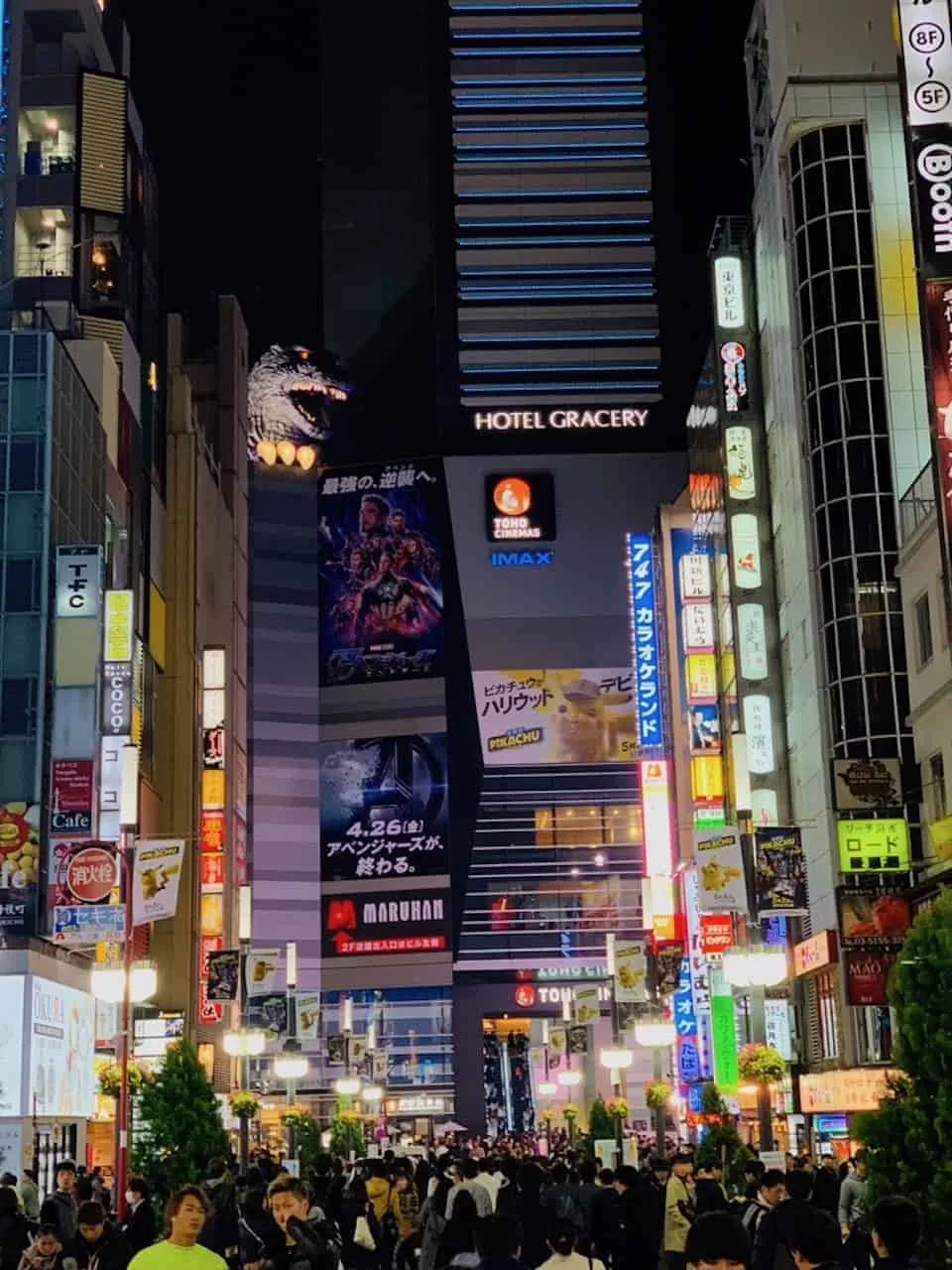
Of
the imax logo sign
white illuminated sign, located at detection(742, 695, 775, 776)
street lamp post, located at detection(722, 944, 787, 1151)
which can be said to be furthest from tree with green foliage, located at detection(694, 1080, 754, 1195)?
the imax logo sign

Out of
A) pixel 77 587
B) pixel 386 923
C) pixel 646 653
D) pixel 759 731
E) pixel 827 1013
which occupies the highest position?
pixel 646 653

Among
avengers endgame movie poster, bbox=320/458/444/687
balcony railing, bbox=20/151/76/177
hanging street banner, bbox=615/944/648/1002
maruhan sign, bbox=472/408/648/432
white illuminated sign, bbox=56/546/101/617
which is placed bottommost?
hanging street banner, bbox=615/944/648/1002

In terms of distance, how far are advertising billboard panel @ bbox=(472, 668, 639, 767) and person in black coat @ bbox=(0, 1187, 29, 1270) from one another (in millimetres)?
83970

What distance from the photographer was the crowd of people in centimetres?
793

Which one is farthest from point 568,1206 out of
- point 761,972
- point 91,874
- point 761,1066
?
point 91,874

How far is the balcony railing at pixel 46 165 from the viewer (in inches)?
1967

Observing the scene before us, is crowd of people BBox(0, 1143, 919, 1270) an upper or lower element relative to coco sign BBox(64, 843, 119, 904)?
lower

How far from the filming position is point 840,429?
148 feet

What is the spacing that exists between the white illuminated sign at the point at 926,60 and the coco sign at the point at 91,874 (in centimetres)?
2201

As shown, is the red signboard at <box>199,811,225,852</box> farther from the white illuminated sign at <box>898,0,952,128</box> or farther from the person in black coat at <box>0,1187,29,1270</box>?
the person in black coat at <box>0,1187,29,1270</box>

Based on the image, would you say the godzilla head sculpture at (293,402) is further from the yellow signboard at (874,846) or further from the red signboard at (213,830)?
the yellow signboard at (874,846)

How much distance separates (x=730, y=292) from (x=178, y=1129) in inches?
1253

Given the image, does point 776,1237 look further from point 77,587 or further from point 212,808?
point 212,808

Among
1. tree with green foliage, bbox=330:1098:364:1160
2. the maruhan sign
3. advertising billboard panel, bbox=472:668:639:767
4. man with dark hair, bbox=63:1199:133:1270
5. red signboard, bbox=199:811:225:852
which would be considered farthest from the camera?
the maruhan sign
